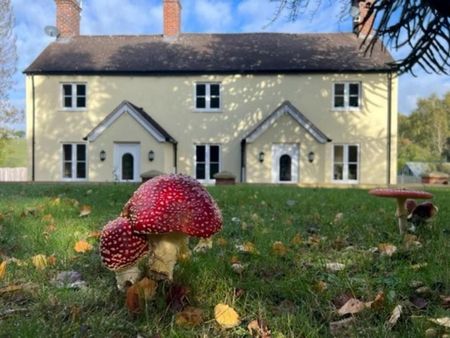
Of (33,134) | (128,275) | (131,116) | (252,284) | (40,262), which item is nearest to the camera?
(128,275)

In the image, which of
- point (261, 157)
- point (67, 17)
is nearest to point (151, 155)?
point (261, 157)

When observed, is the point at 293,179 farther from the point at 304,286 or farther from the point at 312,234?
the point at 304,286

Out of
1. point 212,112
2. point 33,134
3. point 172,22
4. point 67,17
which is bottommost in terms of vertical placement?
point 33,134

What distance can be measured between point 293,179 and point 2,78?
2080cm

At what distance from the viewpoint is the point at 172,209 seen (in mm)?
2129

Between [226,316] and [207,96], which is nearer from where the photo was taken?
[226,316]

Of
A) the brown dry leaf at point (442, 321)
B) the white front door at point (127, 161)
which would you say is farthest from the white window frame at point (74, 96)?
the brown dry leaf at point (442, 321)

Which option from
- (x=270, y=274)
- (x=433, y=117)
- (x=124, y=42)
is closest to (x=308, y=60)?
(x=124, y=42)

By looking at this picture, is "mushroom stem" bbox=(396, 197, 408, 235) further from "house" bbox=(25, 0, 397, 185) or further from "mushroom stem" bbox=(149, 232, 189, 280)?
"house" bbox=(25, 0, 397, 185)

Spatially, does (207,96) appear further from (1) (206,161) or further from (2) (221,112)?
(1) (206,161)

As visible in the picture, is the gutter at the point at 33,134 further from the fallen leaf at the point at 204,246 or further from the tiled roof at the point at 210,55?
the fallen leaf at the point at 204,246

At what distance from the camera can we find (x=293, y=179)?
22062 millimetres

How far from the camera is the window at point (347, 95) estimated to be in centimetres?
2320

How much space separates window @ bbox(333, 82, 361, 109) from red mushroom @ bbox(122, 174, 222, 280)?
22.2 metres
